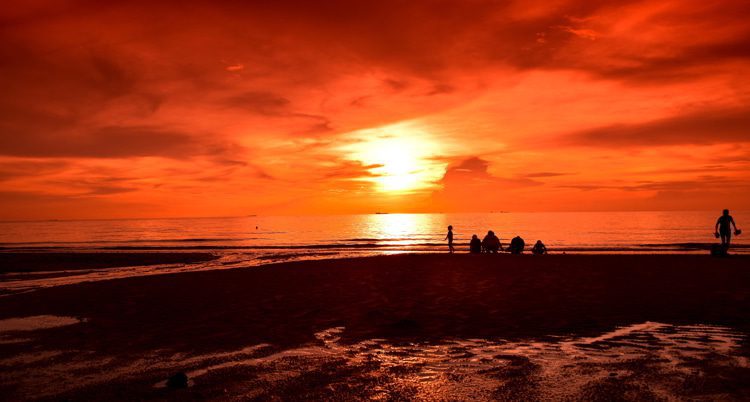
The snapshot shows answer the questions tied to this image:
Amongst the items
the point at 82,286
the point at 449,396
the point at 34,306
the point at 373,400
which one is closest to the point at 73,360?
the point at 373,400

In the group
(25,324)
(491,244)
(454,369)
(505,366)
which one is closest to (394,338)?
(454,369)

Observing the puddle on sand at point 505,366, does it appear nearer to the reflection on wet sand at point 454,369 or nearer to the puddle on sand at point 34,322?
the reflection on wet sand at point 454,369

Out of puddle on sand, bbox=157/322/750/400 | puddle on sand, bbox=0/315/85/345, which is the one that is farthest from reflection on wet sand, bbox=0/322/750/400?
puddle on sand, bbox=0/315/85/345

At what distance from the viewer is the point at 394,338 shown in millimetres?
11227

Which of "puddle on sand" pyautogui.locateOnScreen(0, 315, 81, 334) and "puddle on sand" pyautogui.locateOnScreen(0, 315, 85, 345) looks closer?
"puddle on sand" pyautogui.locateOnScreen(0, 315, 85, 345)

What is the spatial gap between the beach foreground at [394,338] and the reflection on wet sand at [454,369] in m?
0.04

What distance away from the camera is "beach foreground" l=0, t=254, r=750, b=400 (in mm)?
7797

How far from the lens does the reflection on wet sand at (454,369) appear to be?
7441 millimetres

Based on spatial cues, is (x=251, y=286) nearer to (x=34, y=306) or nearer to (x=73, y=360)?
(x=34, y=306)

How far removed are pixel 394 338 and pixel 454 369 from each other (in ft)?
9.18

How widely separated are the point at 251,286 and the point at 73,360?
36.7 ft

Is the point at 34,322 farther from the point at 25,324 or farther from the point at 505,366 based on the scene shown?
the point at 505,366

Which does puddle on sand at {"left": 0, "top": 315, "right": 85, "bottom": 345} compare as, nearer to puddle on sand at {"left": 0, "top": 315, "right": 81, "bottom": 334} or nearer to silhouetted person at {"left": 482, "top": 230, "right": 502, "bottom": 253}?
puddle on sand at {"left": 0, "top": 315, "right": 81, "bottom": 334}

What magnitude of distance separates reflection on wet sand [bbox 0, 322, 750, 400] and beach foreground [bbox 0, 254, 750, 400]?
0.14 feet
